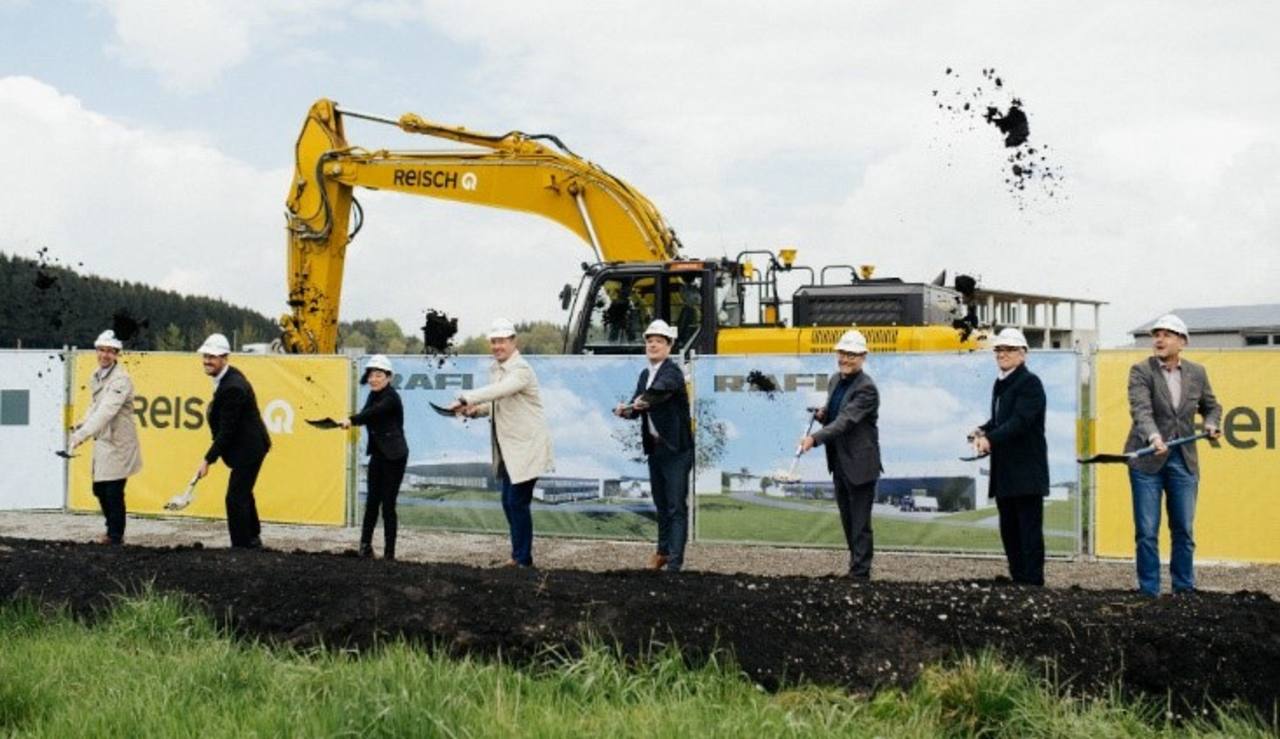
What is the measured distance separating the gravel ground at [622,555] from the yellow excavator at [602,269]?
2651 millimetres

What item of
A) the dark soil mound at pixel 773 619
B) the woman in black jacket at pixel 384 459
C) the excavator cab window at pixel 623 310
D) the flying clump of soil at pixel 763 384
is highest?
the excavator cab window at pixel 623 310

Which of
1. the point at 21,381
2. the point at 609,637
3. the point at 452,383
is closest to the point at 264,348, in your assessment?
the point at 21,381

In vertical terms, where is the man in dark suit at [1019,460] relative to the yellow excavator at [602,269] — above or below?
below

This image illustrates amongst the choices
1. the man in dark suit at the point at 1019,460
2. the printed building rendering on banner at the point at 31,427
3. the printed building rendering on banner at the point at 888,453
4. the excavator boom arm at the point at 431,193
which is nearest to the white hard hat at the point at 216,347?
the printed building rendering on banner at the point at 888,453

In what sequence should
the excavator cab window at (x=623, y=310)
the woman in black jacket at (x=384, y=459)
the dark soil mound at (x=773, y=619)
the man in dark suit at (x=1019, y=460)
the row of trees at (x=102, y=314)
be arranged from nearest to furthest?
the dark soil mound at (x=773, y=619), the man in dark suit at (x=1019, y=460), the woman in black jacket at (x=384, y=459), the excavator cab window at (x=623, y=310), the row of trees at (x=102, y=314)

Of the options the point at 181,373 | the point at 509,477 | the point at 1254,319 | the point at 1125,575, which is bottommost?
the point at 1125,575

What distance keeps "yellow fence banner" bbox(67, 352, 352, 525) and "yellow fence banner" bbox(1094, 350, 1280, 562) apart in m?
7.60

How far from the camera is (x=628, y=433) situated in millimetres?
12523

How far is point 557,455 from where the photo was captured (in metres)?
12.9

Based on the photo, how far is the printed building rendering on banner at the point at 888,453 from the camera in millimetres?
11430

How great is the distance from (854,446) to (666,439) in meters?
1.59

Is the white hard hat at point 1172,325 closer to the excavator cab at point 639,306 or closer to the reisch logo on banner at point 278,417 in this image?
the excavator cab at point 639,306

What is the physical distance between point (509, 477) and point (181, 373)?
598 cm

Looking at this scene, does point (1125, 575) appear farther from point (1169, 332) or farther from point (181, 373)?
point (181, 373)
